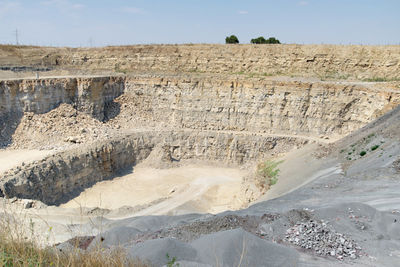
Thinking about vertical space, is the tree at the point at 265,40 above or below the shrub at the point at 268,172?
above

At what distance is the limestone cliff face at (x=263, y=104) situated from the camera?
2783 centimetres

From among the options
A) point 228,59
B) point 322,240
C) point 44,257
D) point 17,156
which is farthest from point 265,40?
point 44,257

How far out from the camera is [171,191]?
25578mm

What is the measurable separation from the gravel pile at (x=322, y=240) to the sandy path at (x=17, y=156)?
20.0m

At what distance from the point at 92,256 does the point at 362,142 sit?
19396mm

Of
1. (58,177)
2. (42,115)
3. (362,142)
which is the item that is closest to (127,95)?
(42,115)


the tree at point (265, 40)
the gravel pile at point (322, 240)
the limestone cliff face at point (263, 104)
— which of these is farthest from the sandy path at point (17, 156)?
the tree at point (265, 40)

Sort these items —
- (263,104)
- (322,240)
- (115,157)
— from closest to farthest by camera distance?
(322,240) < (115,157) < (263,104)

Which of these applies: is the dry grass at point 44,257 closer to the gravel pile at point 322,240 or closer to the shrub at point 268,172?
the gravel pile at point 322,240

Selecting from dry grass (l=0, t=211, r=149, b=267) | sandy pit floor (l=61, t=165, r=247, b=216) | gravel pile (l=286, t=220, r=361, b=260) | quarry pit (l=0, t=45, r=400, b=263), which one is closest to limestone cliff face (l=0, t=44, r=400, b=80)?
quarry pit (l=0, t=45, r=400, b=263)

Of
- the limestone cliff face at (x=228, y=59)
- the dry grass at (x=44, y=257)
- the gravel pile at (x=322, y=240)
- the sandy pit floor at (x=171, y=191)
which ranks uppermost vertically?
the limestone cliff face at (x=228, y=59)

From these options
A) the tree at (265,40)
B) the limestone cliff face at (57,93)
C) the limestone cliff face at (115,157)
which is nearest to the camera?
the limestone cliff face at (115,157)

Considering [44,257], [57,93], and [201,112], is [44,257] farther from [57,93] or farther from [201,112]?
[201,112]

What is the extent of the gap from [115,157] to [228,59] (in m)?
17.3
